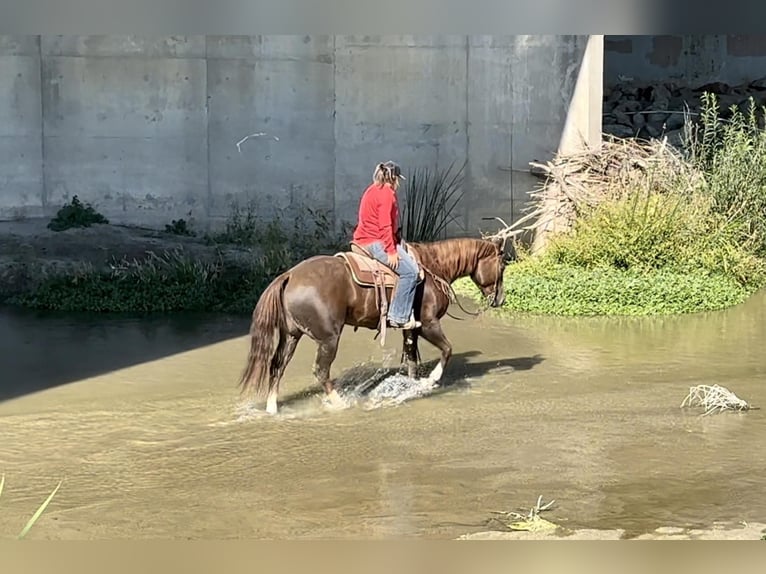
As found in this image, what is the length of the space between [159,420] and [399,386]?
2.33 m

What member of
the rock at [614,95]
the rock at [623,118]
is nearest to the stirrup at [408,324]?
the rock at [623,118]

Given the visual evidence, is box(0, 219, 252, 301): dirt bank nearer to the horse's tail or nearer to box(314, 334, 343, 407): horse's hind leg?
box(314, 334, 343, 407): horse's hind leg

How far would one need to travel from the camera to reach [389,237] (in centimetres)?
916

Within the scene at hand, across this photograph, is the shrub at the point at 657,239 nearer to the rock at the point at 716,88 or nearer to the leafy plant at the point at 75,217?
the leafy plant at the point at 75,217

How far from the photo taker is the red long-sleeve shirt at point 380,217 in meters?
9.09

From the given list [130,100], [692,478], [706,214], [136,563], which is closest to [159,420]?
[692,478]

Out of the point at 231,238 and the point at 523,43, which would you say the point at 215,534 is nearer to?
the point at 231,238

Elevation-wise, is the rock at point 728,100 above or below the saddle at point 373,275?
above

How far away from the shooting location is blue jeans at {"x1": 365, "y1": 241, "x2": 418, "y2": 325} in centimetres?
916

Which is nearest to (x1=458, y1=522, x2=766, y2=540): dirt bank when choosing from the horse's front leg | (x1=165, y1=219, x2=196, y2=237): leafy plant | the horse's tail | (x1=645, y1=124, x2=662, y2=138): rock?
the horse's tail

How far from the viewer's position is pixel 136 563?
1.97 metres

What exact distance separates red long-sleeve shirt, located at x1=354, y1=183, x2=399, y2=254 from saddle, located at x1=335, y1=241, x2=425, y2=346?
0.46 feet

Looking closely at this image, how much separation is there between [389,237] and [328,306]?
2.79 feet

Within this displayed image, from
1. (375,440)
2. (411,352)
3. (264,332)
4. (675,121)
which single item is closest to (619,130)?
(675,121)
